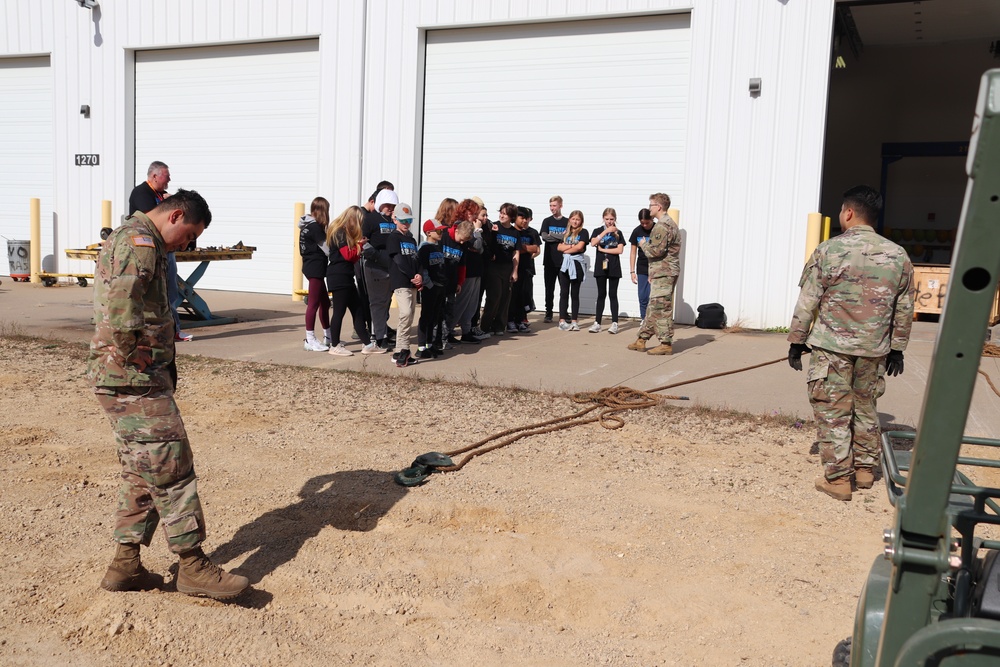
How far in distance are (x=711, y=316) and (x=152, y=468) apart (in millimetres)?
10328

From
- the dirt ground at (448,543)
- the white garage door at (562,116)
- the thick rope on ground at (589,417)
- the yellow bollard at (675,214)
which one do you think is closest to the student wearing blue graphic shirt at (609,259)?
the yellow bollard at (675,214)

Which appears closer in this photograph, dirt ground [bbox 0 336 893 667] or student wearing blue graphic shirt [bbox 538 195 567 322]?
dirt ground [bbox 0 336 893 667]

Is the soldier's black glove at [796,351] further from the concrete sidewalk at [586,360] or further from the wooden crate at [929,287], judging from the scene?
the wooden crate at [929,287]

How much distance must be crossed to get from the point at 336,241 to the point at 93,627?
20.4 ft

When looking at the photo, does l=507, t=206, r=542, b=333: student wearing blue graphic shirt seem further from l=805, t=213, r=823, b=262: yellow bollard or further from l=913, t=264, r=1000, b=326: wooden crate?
l=913, t=264, r=1000, b=326: wooden crate

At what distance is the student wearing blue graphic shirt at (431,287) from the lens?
942cm

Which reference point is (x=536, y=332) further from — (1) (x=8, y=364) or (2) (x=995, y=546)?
(2) (x=995, y=546)

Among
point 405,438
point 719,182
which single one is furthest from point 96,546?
point 719,182

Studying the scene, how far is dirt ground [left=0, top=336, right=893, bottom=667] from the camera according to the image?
3.64m

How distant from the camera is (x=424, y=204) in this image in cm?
1558

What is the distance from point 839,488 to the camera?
17.9ft

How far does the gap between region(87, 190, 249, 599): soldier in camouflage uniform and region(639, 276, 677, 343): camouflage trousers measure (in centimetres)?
689

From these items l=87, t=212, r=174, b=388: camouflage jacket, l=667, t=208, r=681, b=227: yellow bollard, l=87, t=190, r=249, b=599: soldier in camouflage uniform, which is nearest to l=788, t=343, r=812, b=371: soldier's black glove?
l=87, t=190, r=249, b=599: soldier in camouflage uniform

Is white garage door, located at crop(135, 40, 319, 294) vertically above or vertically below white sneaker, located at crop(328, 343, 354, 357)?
above
